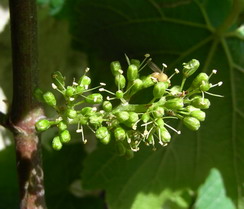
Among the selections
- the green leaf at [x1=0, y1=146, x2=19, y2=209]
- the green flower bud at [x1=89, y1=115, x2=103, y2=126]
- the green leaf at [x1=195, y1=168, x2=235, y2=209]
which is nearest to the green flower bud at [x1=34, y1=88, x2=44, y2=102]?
the green flower bud at [x1=89, y1=115, x2=103, y2=126]

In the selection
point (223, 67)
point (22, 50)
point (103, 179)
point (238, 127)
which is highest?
point (22, 50)

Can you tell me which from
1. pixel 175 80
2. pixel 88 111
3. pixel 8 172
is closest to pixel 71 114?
pixel 88 111

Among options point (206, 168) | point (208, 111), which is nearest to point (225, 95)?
point (208, 111)

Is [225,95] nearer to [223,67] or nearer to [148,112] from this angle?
[223,67]

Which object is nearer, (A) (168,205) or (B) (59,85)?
(B) (59,85)

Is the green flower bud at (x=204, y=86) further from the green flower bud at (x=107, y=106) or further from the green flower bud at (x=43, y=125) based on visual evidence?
the green flower bud at (x=43, y=125)

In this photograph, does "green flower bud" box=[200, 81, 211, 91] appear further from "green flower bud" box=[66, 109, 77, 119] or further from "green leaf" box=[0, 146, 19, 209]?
"green leaf" box=[0, 146, 19, 209]

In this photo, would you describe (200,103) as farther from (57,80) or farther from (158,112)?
(57,80)
